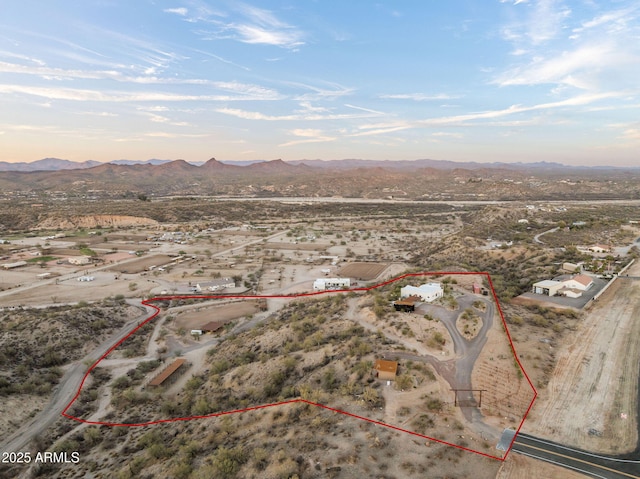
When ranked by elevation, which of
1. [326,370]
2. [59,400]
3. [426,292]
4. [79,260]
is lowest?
[59,400]

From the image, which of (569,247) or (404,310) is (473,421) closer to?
(404,310)

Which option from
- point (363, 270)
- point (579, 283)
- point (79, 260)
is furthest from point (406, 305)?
point (79, 260)

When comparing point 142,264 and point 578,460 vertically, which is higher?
point 578,460

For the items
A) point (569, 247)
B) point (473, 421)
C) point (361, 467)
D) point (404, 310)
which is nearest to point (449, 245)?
point (569, 247)

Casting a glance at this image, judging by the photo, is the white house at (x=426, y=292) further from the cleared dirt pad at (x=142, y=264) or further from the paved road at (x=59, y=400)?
the cleared dirt pad at (x=142, y=264)

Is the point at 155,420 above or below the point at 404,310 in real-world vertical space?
below

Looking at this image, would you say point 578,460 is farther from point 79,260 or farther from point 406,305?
point 79,260

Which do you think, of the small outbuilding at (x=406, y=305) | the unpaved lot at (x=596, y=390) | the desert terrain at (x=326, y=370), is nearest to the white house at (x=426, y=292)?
the desert terrain at (x=326, y=370)
